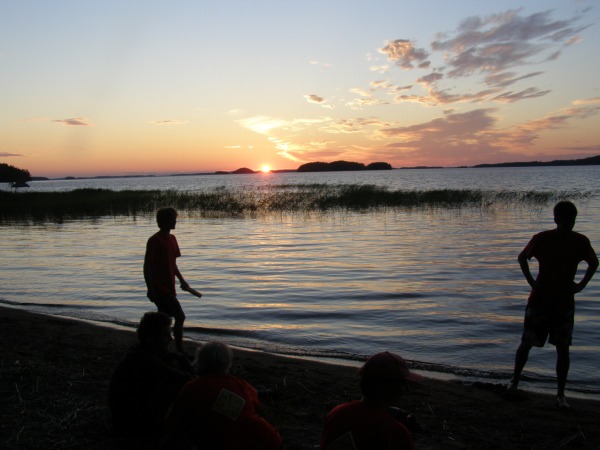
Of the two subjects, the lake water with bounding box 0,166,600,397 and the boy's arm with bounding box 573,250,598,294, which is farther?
the lake water with bounding box 0,166,600,397

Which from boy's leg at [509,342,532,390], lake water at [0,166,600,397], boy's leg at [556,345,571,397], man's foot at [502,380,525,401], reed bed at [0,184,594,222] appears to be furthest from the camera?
reed bed at [0,184,594,222]

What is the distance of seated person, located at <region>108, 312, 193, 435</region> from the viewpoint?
455 centimetres

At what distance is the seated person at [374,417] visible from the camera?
273 cm

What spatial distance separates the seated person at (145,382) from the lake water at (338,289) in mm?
4313

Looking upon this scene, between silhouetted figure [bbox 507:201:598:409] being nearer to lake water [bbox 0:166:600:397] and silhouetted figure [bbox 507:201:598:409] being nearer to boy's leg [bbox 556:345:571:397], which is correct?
boy's leg [bbox 556:345:571:397]

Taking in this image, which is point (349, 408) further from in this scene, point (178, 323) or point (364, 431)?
point (178, 323)

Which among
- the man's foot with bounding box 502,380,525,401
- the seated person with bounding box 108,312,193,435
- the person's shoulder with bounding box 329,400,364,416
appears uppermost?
the person's shoulder with bounding box 329,400,364,416

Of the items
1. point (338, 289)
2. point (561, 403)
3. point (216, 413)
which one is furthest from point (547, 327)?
point (338, 289)

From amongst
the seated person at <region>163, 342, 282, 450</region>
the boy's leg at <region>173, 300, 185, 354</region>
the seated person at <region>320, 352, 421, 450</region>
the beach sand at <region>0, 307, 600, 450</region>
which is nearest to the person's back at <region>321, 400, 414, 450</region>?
the seated person at <region>320, 352, 421, 450</region>

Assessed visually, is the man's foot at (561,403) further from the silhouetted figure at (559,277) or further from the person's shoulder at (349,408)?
the person's shoulder at (349,408)

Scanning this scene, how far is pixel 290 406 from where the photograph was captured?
575 centimetres

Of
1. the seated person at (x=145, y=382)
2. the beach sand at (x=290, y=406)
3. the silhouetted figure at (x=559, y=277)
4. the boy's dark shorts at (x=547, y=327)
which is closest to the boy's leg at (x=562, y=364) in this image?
the silhouetted figure at (x=559, y=277)

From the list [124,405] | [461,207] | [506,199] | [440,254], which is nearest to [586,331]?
[124,405]

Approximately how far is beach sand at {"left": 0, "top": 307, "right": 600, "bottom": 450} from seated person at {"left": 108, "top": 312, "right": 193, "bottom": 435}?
17 cm
